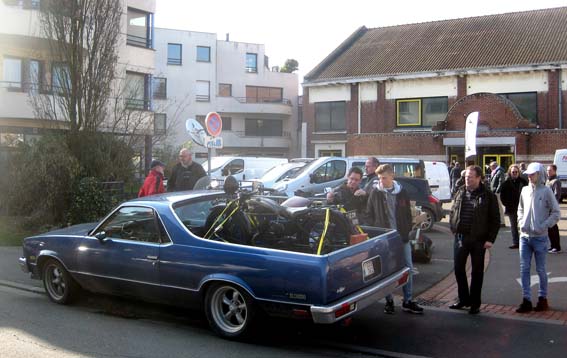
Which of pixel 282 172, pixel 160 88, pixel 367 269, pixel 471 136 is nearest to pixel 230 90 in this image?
pixel 160 88

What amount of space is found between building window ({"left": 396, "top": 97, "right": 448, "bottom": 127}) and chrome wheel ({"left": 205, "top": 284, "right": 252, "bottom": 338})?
99.8ft

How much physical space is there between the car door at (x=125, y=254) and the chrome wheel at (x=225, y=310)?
29.9 inches

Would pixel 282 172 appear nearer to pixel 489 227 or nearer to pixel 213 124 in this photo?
pixel 213 124

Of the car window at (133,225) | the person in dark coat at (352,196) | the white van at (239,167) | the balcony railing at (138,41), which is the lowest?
the car window at (133,225)

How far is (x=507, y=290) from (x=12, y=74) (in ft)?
72.5

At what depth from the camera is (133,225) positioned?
22.7 ft

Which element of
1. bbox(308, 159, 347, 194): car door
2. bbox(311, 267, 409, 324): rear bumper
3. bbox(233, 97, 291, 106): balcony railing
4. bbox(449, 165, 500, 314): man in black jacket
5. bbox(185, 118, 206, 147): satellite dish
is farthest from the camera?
bbox(233, 97, 291, 106): balcony railing

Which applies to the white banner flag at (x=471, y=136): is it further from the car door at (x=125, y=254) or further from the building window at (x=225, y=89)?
the building window at (x=225, y=89)

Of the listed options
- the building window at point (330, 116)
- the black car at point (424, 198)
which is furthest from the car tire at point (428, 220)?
the building window at point (330, 116)

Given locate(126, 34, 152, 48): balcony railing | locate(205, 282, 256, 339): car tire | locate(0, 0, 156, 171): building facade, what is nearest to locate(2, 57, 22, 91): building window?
locate(0, 0, 156, 171): building facade

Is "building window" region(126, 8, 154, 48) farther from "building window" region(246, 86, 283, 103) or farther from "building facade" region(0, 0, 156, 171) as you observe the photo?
"building window" region(246, 86, 283, 103)

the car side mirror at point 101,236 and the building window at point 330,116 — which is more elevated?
the building window at point 330,116

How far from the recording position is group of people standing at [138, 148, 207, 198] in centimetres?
1033

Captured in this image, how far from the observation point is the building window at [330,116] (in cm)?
3869
